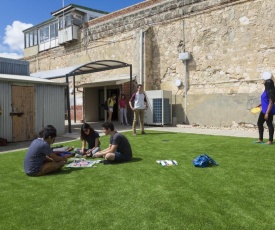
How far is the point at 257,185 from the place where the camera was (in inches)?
169

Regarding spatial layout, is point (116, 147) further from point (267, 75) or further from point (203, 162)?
point (267, 75)

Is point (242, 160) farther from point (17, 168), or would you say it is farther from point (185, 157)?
point (17, 168)

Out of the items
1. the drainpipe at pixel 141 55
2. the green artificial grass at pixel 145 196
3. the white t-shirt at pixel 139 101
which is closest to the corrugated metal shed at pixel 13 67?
the drainpipe at pixel 141 55

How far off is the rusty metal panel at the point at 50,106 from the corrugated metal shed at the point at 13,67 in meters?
4.56

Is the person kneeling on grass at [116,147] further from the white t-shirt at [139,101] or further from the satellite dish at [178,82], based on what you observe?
the satellite dish at [178,82]

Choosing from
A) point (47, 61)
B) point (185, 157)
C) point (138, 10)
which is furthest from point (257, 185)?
point (47, 61)

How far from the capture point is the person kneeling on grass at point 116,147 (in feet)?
19.5

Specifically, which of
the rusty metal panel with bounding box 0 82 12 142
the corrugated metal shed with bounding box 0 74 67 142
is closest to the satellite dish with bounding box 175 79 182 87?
the corrugated metal shed with bounding box 0 74 67 142

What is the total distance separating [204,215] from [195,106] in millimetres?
11292

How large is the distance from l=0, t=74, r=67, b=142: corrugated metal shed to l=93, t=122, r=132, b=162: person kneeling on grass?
554 cm

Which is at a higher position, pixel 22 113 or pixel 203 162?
pixel 22 113

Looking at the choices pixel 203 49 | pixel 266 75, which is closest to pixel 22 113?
pixel 203 49

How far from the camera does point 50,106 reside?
11484mm

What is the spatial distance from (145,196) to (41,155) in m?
2.36
